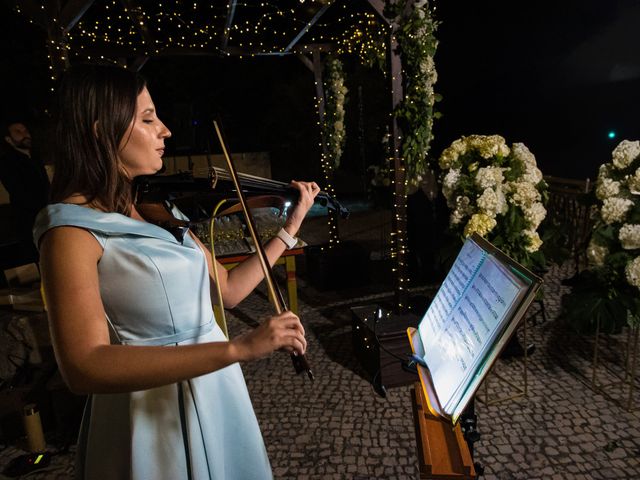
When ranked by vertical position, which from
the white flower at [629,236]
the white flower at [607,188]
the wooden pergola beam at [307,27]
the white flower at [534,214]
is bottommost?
the white flower at [629,236]

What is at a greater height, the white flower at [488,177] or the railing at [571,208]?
the white flower at [488,177]

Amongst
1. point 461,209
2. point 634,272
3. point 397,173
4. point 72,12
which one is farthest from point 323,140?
point 634,272

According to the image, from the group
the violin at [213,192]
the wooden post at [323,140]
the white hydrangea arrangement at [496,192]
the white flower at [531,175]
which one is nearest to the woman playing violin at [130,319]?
the violin at [213,192]

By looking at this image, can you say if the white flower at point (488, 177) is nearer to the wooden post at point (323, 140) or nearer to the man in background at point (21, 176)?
the wooden post at point (323, 140)

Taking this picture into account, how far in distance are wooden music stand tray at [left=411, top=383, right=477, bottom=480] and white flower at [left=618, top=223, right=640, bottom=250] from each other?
1927 mm

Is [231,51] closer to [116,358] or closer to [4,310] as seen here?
[4,310]

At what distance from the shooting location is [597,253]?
2875 millimetres

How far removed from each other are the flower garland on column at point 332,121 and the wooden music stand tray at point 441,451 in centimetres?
527

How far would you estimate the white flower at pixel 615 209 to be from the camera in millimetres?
2688

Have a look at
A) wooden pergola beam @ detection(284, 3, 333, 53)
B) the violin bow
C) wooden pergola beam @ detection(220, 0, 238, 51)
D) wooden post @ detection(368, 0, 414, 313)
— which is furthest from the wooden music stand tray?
wooden pergola beam @ detection(220, 0, 238, 51)

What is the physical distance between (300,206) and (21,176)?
4.37 metres

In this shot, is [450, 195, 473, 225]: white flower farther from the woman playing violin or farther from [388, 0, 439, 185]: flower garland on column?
the woman playing violin

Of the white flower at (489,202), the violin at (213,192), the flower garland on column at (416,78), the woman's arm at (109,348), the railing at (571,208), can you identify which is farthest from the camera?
the railing at (571,208)

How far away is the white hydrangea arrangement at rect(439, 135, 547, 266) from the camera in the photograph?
126 inches
